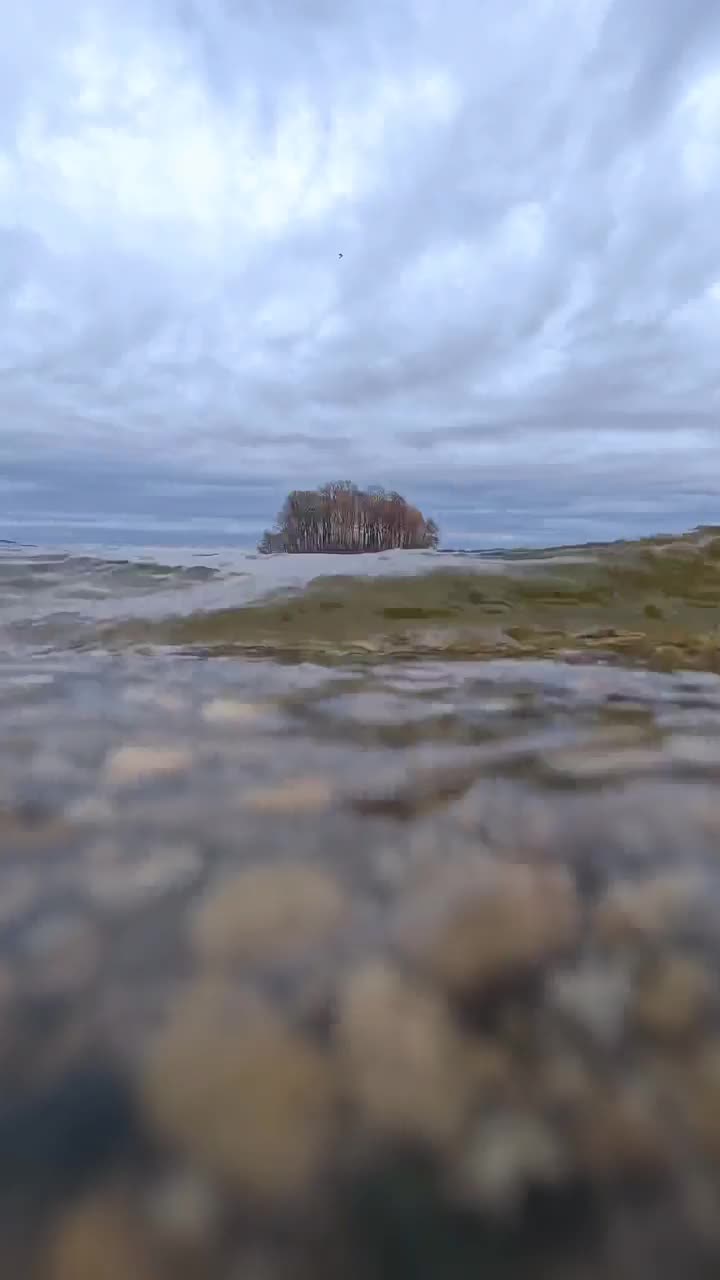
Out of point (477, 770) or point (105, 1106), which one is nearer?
point (105, 1106)

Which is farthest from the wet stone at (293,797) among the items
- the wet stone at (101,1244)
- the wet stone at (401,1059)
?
the wet stone at (101,1244)

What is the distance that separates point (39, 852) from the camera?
43.6 inches

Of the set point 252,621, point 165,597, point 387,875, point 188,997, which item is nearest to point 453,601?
point 252,621

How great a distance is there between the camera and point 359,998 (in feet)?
2.50

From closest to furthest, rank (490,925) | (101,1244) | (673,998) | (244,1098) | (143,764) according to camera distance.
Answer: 1. (101,1244)
2. (244,1098)
3. (673,998)
4. (490,925)
5. (143,764)

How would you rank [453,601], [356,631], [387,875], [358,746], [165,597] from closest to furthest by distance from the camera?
[387,875]
[358,746]
[356,631]
[453,601]
[165,597]

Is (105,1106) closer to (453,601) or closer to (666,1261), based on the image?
(666,1261)

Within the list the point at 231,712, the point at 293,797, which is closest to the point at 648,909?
the point at 293,797

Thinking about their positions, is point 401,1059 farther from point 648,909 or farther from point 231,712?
point 231,712

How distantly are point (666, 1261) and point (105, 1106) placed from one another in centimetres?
43

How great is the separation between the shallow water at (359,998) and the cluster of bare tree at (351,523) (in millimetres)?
12418

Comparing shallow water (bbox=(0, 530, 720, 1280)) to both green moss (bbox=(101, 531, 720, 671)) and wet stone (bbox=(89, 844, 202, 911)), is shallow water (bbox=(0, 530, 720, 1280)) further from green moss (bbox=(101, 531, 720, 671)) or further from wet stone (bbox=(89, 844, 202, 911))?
green moss (bbox=(101, 531, 720, 671))

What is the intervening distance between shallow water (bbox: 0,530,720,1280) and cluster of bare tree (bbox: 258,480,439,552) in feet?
40.7

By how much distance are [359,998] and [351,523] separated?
13.8 m
